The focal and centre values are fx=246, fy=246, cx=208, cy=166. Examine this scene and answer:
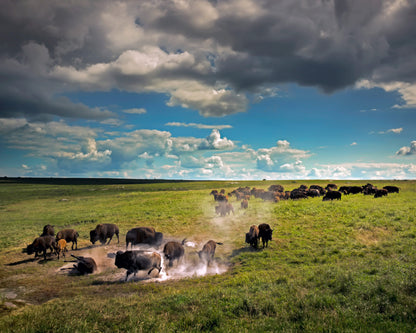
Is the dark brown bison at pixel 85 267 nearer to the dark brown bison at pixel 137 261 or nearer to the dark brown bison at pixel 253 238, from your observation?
the dark brown bison at pixel 137 261

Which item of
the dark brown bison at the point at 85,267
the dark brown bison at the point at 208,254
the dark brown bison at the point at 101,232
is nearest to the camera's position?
the dark brown bison at the point at 85,267

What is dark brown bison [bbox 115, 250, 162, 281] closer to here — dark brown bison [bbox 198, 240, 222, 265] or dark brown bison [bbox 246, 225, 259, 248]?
dark brown bison [bbox 198, 240, 222, 265]

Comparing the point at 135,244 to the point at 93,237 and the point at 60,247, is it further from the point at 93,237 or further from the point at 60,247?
the point at 60,247

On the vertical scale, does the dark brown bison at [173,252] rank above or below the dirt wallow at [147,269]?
above

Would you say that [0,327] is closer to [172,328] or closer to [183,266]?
[172,328]

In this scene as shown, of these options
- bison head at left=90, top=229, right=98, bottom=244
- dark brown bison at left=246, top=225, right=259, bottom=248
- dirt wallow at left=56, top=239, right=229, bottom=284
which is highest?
dark brown bison at left=246, top=225, right=259, bottom=248

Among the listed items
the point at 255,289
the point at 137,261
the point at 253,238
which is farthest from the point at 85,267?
the point at 253,238

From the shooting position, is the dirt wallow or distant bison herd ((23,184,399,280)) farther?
distant bison herd ((23,184,399,280))

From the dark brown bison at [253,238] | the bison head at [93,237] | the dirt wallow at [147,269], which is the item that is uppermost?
the dark brown bison at [253,238]

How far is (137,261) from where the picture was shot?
1422 cm

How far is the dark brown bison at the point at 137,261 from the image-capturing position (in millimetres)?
14180

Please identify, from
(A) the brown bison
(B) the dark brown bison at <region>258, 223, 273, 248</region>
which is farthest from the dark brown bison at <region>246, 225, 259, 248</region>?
(A) the brown bison

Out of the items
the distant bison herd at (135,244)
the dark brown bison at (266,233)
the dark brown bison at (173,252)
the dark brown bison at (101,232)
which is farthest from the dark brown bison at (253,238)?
the dark brown bison at (101,232)

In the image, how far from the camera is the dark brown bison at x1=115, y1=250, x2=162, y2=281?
14.2m
